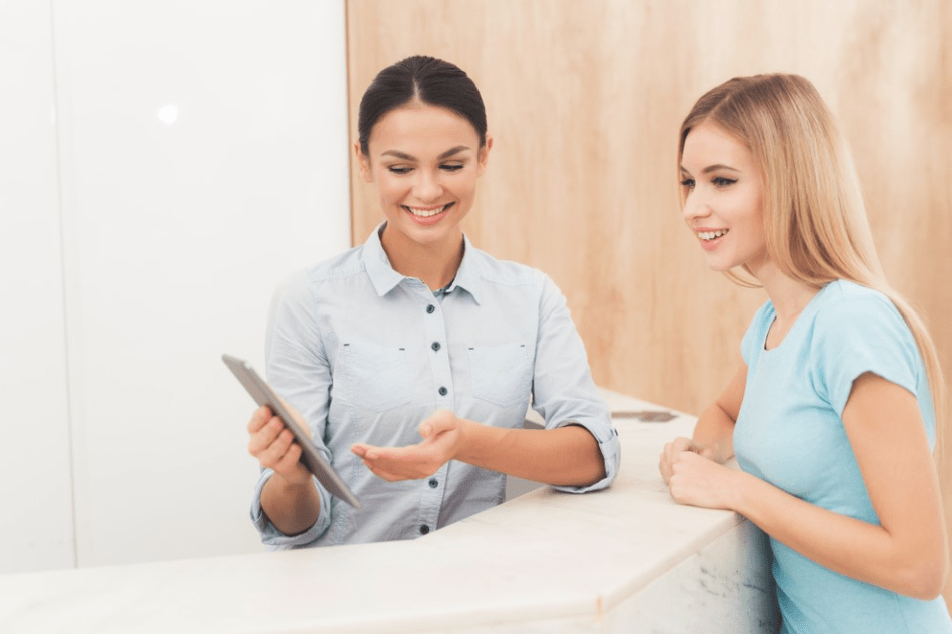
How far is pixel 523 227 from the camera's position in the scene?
2.99 m

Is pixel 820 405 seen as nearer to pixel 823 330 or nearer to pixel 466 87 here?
pixel 823 330

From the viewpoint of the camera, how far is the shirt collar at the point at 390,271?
5.30 ft

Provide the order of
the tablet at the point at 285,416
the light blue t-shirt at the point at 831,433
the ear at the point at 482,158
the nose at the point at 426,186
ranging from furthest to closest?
the ear at the point at 482,158 < the nose at the point at 426,186 < the light blue t-shirt at the point at 831,433 < the tablet at the point at 285,416

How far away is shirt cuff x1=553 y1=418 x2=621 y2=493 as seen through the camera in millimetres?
1446

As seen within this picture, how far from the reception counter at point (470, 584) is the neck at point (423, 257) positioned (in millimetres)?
502

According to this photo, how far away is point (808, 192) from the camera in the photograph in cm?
129

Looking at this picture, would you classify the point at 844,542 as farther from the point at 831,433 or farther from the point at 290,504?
the point at 290,504

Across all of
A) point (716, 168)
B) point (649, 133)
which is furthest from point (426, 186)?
point (649, 133)

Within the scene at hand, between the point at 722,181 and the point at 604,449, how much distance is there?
0.46 metres

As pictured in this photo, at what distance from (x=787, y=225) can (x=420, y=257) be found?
2.13ft

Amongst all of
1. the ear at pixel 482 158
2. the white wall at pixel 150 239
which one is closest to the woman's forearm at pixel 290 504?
the ear at pixel 482 158

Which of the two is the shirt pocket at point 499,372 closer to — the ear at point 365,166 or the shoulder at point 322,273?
the shoulder at point 322,273

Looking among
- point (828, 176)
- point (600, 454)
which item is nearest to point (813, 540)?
point (600, 454)

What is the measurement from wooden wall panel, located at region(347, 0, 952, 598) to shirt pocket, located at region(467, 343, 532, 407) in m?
1.31
